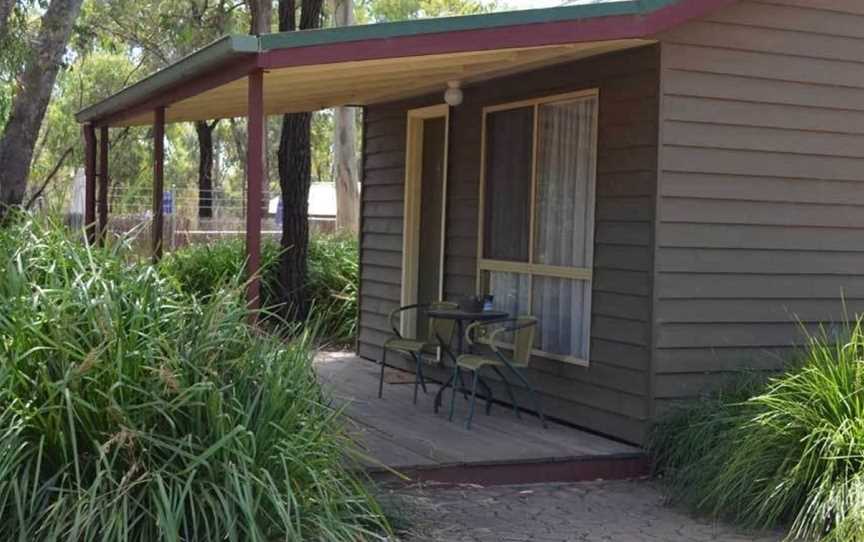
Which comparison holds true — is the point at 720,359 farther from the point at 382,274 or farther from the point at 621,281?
the point at 382,274

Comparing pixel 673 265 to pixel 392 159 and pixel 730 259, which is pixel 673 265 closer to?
pixel 730 259

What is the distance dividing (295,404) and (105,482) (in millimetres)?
827

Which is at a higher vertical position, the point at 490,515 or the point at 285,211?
the point at 285,211

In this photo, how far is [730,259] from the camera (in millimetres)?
6637

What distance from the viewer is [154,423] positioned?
170 inches

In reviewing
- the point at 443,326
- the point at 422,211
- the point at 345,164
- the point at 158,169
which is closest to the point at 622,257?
the point at 443,326

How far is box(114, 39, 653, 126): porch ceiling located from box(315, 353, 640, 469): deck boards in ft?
6.02

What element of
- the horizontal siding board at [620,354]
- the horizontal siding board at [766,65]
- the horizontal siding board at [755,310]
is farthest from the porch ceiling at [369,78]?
the horizontal siding board at [620,354]

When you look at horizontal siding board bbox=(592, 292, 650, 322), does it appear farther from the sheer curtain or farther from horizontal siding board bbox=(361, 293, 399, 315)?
horizontal siding board bbox=(361, 293, 399, 315)

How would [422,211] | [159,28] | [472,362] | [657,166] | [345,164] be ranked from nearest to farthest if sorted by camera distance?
[657,166]
[472,362]
[422,211]
[345,164]
[159,28]

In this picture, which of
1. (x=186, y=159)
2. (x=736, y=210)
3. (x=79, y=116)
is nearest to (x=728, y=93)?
(x=736, y=210)

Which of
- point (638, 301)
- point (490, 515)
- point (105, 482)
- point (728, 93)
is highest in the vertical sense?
point (728, 93)

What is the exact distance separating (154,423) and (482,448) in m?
2.55

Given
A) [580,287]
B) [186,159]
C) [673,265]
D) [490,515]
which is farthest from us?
[186,159]
